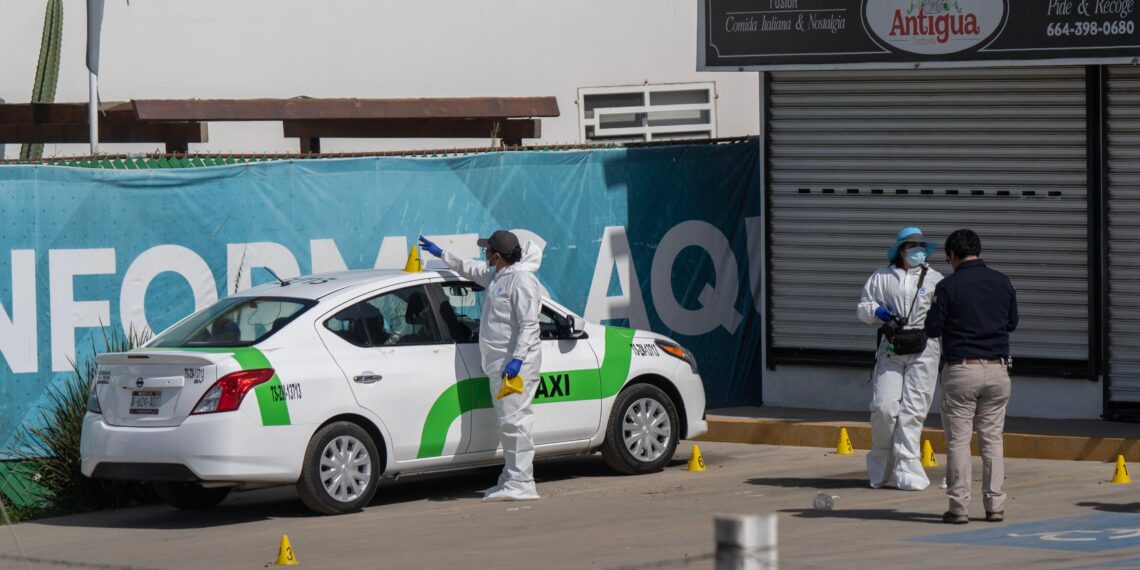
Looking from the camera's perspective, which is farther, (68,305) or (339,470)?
(68,305)

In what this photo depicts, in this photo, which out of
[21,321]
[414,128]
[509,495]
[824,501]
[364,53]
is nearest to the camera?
[824,501]

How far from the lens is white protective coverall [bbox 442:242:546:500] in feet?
37.4

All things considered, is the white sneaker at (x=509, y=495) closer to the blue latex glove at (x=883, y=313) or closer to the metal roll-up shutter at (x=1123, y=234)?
the blue latex glove at (x=883, y=313)

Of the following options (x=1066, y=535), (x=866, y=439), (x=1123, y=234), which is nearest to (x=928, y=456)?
(x=866, y=439)

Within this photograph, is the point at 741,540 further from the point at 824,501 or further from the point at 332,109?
the point at 332,109

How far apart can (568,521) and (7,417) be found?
13.8ft

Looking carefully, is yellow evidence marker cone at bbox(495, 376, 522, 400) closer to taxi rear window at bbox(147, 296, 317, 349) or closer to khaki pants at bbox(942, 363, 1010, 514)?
taxi rear window at bbox(147, 296, 317, 349)

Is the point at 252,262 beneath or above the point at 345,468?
above

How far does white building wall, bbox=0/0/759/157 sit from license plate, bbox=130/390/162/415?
397 inches

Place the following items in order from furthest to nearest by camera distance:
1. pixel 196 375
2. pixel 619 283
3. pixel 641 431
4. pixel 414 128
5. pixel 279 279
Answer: pixel 414 128, pixel 619 283, pixel 641 431, pixel 279 279, pixel 196 375

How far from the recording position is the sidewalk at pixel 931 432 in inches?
504

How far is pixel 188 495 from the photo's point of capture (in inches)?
462

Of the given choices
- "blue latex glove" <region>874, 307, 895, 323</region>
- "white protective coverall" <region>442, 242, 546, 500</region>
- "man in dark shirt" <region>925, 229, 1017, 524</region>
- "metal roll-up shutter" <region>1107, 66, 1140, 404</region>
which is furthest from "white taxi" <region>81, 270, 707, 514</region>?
"metal roll-up shutter" <region>1107, 66, 1140, 404</region>

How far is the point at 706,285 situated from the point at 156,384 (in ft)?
21.9
